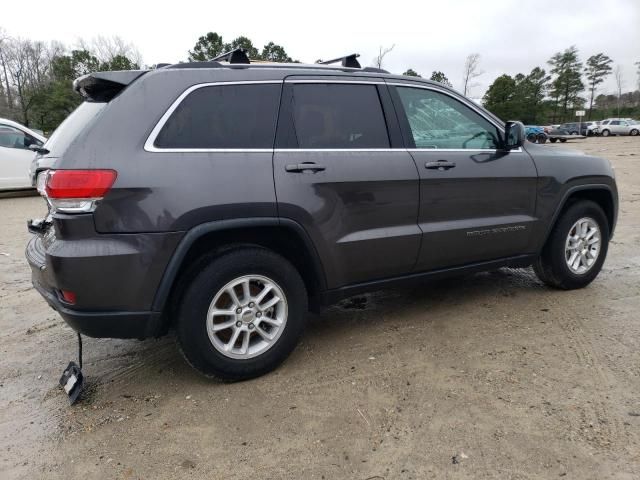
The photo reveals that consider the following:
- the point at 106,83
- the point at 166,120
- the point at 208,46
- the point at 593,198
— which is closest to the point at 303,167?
the point at 166,120

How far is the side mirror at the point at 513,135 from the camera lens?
3857 mm

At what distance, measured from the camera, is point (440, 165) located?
3.51 meters

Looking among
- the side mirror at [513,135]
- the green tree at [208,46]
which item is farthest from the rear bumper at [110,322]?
the green tree at [208,46]

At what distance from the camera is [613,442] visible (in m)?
2.35

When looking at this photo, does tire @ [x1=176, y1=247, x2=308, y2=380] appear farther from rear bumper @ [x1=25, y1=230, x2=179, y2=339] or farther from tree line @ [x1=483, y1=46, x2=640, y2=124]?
tree line @ [x1=483, y1=46, x2=640, y2=124]

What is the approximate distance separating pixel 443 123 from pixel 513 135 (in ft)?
2.01

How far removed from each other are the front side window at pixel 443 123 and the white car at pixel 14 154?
34.2ft

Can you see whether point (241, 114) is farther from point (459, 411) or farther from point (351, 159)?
point (459, 411)

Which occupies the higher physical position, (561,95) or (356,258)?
(561,95)

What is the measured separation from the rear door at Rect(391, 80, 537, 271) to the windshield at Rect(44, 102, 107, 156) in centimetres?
196

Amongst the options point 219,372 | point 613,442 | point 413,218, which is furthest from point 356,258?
point 613,442

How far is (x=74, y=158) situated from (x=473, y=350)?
2.71 m

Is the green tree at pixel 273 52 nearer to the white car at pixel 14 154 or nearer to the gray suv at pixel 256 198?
the white car at pixel 14 154

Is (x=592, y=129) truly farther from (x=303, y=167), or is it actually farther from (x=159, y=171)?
(x=159, y=171)
